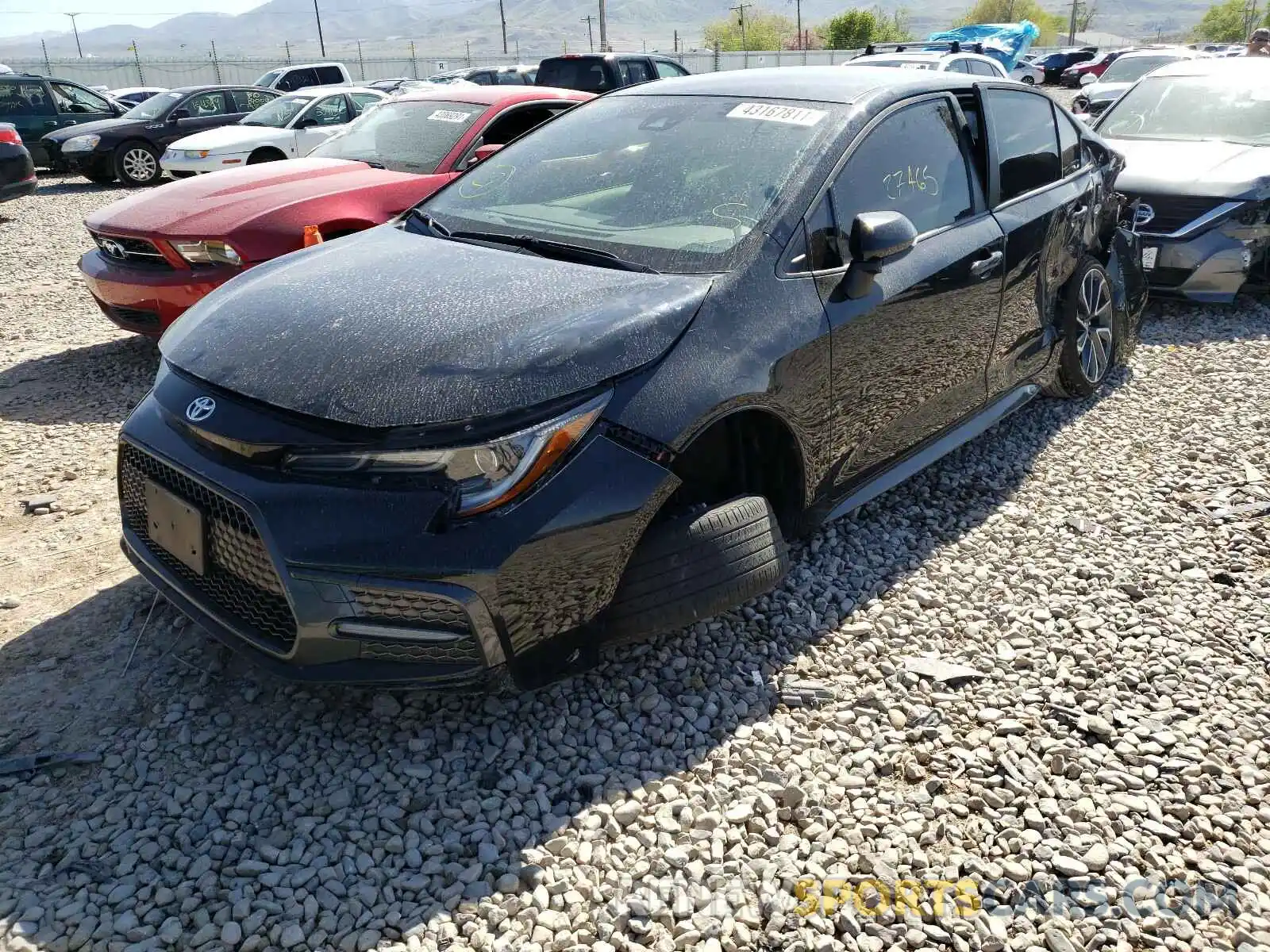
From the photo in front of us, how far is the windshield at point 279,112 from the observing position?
13.5m

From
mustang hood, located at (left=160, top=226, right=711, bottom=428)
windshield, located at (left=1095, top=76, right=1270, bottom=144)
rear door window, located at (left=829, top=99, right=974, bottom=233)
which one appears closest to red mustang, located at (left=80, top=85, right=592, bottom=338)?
mustang hood, located at (left=160, top=226, right=711, bottom=428)

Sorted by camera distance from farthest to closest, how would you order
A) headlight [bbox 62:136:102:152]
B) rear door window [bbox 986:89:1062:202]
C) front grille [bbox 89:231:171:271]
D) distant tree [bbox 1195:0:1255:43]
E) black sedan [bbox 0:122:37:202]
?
distant tree [bbox 1195:0:1255:43] < headlight [bbox 62:136:102:152] < black sedan [bbox 0:122:37:202] < front grille [bbox 89:231:171:271] < rear door window [bbox 986:89:1062:202]

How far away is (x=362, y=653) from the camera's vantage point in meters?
2.51

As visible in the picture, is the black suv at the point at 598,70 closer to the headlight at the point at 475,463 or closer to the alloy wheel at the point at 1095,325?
the alloy wheel at the point at 1095,325

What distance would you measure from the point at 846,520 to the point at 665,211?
59.2 inches

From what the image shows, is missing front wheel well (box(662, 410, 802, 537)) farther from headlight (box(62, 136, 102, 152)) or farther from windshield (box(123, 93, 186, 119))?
windshield (box(123, 93, 186, 119))

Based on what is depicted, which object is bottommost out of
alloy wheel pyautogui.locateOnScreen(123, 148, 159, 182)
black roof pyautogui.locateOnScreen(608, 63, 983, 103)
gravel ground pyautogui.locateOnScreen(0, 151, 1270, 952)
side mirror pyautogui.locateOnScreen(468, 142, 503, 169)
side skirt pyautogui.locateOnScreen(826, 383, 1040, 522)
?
gravel ground pyautogui.locateOnScreen(0, 151, 1270, 952)

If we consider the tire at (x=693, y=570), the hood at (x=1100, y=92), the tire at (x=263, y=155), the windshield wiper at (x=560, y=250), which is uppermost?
the windshield wiper at (x=560, y=250)

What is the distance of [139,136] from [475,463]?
601 inches

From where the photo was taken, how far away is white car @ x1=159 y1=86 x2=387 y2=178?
12.7 m

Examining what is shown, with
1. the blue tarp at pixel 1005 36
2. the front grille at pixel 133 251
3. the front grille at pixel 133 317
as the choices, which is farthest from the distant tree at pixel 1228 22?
the front grille at pixel 133 317

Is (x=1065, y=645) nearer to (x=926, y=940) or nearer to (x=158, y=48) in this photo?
(x=926, y=940)

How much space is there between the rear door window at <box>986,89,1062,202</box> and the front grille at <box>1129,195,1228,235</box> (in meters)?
2.56

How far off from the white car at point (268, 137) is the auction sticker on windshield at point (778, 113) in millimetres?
10003
